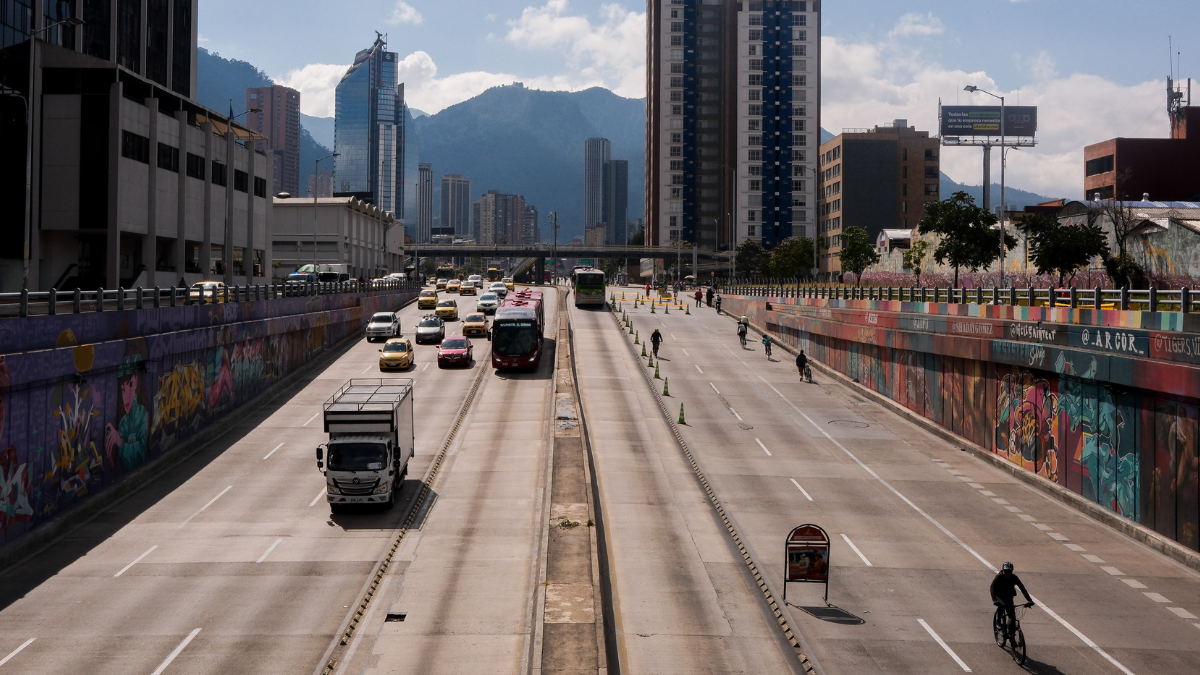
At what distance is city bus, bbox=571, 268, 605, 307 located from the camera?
89688mm

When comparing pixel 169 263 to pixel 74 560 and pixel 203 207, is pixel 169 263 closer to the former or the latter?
pixel 203 207

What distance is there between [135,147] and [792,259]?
89.3 meters

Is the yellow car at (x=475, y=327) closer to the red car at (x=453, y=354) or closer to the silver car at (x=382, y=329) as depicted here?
the silver car at (x=382, y=329)

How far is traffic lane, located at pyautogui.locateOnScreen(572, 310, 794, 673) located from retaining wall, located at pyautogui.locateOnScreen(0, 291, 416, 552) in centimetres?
1563

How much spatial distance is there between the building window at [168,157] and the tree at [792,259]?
3051 inches

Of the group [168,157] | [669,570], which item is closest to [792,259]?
[168,157]

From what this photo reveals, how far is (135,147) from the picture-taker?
60719 mm

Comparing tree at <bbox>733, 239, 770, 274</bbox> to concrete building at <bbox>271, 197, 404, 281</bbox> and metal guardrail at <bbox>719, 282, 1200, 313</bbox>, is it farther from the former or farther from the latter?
metal guardrail at <bbox>719, 282, 1200, 313</bbox>

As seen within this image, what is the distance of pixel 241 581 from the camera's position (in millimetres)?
21812

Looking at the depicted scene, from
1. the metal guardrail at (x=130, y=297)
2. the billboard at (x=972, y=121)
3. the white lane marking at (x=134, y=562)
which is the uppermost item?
the billboard at (x=972, y=121)

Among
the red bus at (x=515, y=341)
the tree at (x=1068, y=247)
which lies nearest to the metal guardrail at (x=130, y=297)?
the red bus at (x=515, y=341)

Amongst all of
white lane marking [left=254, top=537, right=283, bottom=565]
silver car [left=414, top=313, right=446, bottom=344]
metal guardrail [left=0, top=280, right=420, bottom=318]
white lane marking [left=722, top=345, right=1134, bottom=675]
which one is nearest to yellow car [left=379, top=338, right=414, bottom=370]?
metal guardrail [left=0, top=280, right=420, bottom=318]

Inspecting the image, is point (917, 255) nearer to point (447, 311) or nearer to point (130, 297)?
point (447, 311)

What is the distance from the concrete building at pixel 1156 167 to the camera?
94875 mm
